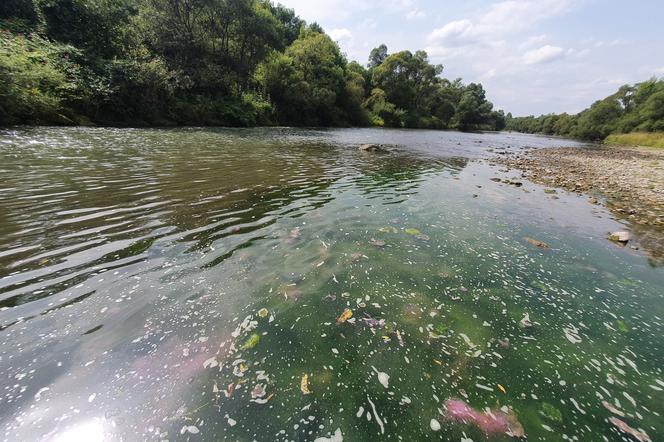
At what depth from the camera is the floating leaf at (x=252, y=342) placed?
3.95m

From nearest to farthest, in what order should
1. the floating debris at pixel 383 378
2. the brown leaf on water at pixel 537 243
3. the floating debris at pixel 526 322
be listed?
1. the floating debris at pixel 383 378
2. the floating debris at pixel 526 322
3. the brown leaf on water at pixel 537 243

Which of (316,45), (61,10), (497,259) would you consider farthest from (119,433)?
(316,45)

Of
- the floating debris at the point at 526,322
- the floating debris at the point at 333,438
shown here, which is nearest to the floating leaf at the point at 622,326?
the floating debris at the point at 526,322

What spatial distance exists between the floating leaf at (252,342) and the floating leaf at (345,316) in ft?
4.21

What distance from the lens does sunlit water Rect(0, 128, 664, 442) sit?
3082mm

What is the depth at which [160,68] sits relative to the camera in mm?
32344

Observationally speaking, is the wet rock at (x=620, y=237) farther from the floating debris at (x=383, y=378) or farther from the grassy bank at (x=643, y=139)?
the grassy bank at (x=643, y=139)

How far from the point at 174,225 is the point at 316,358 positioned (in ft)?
18.5

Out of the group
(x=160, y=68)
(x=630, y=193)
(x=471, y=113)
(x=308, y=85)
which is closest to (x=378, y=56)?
(x=471, y=113)

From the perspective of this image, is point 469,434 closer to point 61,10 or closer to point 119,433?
point 119,433

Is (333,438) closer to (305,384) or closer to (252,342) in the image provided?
(305,384)

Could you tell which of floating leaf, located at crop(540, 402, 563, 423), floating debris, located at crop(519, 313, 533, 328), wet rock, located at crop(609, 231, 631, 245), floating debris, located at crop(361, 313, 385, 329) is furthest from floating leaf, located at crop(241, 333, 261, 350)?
wet rock, located at crop(609, 231, 631, 245)

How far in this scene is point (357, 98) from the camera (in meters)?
76.8

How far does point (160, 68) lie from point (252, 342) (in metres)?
39.2
